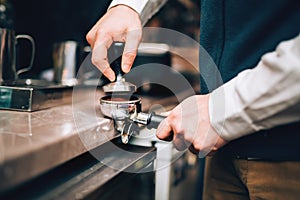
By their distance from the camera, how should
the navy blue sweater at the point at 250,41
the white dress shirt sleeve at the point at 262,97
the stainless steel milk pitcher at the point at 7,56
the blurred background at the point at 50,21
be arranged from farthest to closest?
the blurred background at the point at 50,21
the stainless steel milk pitcher at the point at 7,56
the navy blue sweater at the point at 250,41
the white dress shirt sleeve at the point at 262,97

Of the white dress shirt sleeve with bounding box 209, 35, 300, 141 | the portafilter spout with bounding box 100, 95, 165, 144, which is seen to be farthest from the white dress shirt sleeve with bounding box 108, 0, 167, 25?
the white dress shirt sleeve with bounding box 209, 35, 300, 141

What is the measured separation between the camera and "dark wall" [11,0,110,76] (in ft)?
4.93

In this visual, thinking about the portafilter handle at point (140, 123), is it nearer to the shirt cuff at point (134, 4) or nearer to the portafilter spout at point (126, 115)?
the portafilter spout at point (126, 115)

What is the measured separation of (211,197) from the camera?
2.80 ft

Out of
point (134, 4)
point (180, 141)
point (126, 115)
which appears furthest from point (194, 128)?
point (134, 4)

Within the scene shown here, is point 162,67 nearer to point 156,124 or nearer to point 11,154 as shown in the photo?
point 156,124

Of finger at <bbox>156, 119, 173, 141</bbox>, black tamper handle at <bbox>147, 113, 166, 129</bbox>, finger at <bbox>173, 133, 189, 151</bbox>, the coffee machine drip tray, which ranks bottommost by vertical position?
→ finger at <bbox>173, 133, 189, 151</bbox>

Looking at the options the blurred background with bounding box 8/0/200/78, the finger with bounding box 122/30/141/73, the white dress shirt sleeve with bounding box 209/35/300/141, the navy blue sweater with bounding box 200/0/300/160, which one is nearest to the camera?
the white dress shirt sleeve with bounding box 209/35/300/141

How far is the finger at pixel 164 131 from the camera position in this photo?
26.0 inches

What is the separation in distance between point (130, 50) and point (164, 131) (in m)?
0.20

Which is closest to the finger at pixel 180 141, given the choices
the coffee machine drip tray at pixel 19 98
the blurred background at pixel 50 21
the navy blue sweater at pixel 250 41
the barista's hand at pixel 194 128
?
the barista's hand at pixel 194 128

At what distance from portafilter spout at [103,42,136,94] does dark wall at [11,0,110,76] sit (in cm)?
83

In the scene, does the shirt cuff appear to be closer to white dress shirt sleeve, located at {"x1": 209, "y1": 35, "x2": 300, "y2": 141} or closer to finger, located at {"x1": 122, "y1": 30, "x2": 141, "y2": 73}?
finger, located at {"x1": 122, "y1": 30, "x2": 141, "y2": 73}

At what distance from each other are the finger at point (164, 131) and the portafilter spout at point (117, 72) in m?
0.12
